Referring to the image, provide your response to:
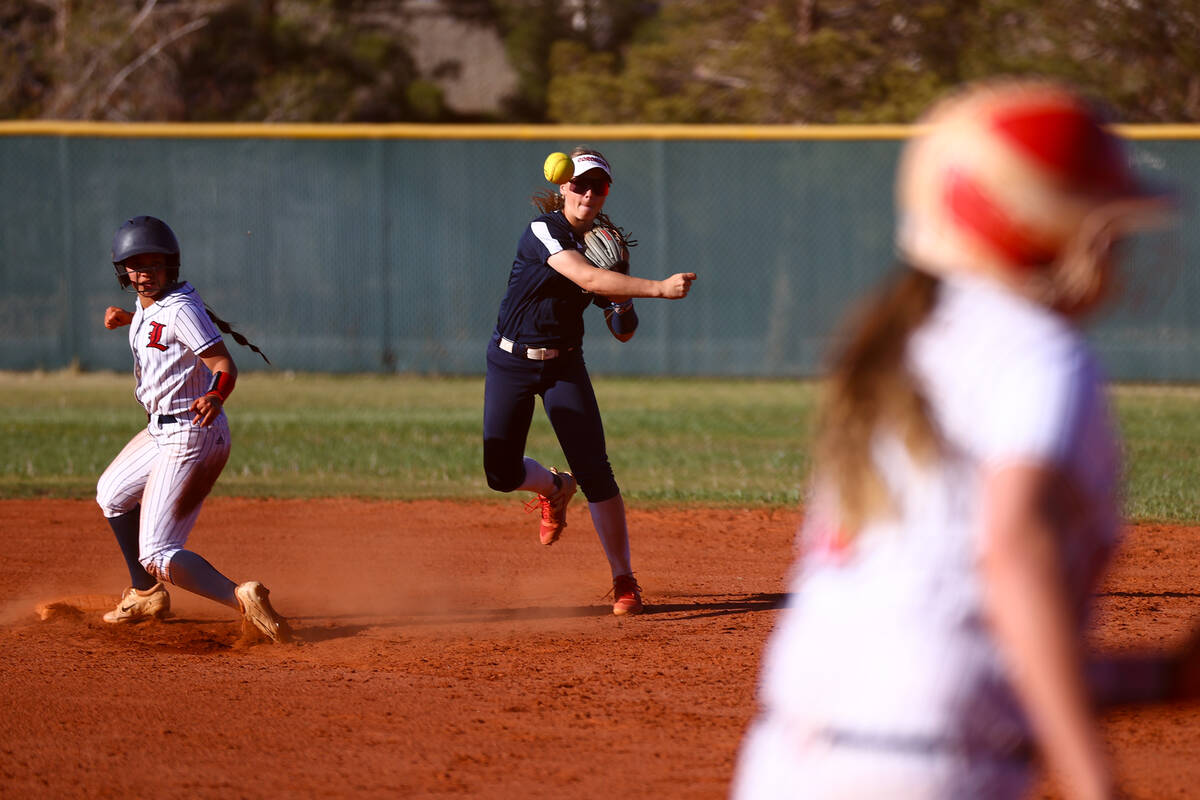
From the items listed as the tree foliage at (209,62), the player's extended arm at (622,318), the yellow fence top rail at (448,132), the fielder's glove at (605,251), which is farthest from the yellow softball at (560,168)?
the tree foliage at (209,62)

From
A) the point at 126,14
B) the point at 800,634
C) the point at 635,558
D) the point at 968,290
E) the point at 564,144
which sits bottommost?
the point at 635,558

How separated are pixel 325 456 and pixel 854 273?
26.9 ft

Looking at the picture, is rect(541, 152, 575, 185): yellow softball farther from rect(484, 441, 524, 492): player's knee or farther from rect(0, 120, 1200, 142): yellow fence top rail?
rect(0, 120, 1200, 142): yellow fence top rail

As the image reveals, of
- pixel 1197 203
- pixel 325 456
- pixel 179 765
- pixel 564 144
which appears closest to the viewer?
pixel 179 765

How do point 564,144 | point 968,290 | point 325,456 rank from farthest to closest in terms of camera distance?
point 564,144 < point 325,456 < point 968,290

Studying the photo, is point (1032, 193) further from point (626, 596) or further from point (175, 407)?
point (626, 596)

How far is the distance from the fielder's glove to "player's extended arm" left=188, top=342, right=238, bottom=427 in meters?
1.55

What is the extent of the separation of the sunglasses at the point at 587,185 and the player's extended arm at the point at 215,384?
1570 millimetres

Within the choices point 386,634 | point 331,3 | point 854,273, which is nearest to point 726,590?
point 386,634

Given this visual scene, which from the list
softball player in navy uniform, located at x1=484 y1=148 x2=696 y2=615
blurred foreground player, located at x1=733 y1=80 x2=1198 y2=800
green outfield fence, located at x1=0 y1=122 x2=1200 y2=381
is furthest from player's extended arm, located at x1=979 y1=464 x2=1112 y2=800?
green outfield fence, located at x1=0 y1=122 x2=1200 y2=381

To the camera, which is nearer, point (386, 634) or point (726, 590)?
point (386, 634)

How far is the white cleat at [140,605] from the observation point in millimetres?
6215

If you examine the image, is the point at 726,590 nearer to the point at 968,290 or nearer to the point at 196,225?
the point at 968,290

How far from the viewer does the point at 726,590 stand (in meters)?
6.89
